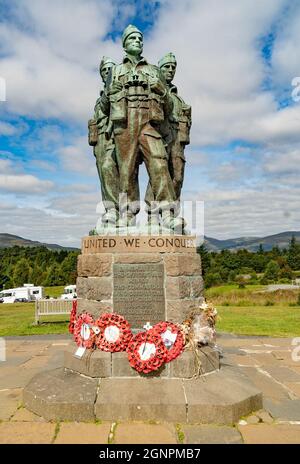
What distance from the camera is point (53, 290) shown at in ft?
147

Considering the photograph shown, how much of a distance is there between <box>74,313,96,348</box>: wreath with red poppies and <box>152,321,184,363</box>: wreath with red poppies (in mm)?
716

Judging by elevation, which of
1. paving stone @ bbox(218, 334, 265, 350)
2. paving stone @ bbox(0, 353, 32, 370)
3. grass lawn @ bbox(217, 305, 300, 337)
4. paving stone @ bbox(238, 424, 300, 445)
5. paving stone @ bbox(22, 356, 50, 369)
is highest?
paving stone @ bbox(238, 424, 300, 445)

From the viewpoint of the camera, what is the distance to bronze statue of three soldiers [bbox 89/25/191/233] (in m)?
4.74

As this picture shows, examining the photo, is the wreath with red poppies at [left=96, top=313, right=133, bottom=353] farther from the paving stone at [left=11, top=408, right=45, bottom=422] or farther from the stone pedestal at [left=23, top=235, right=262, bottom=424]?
the paving stone at [left=11, top=408, right=45, bottom=422]

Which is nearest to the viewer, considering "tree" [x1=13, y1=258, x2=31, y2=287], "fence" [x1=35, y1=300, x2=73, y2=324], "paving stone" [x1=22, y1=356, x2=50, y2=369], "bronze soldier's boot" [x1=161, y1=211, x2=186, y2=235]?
"bronze soldier's boot" [x1=161, y1=211, x2=186, y2=235]

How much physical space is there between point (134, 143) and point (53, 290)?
139 feet

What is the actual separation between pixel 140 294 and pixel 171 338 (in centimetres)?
63

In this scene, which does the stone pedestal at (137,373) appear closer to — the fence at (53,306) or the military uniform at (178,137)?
the military uniform at (178,137)

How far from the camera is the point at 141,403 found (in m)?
3.53

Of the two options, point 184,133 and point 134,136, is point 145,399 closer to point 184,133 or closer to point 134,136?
point 134,136

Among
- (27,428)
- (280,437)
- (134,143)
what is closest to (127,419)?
(27,428)

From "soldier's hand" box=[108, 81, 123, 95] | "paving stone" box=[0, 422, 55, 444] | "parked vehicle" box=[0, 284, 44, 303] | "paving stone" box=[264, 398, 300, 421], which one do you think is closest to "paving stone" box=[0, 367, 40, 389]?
"paving stone" box=[0, 422, 55, 444]
